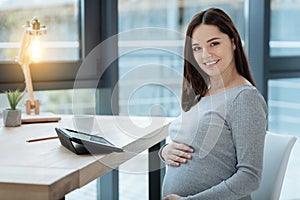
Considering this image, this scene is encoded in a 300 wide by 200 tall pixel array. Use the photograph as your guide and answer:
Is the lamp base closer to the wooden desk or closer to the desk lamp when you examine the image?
the desk lamp

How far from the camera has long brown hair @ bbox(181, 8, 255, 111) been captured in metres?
1.63

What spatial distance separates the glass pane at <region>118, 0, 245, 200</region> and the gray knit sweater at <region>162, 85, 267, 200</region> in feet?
3.30

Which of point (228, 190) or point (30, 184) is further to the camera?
point (228, 190)

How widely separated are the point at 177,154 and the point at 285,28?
Answer: 1.70m

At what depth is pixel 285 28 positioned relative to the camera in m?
3.03

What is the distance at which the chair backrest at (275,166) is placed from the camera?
166 cm

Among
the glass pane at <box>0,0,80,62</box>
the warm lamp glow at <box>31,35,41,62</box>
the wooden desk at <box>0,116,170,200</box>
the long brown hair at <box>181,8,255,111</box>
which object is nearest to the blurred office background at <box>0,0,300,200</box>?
the glass pane at <box>0,0,80,62</box>

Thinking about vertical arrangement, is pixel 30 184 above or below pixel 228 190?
above

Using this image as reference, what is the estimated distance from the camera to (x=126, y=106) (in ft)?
8.82

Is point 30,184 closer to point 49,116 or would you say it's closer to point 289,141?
point 289,141

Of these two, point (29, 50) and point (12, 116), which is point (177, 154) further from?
point (29, 50)

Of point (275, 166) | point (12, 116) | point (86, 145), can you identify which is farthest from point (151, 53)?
point (86, 145)

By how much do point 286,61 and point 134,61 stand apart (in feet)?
3.10

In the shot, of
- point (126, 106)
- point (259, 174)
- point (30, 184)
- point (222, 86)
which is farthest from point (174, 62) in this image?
point (30, 184)
